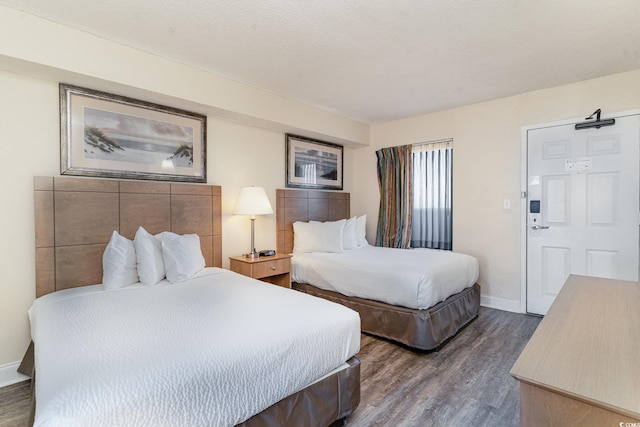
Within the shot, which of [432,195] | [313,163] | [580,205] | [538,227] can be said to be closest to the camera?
[580,205]

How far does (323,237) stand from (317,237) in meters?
0.08

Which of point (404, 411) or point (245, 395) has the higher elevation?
point (245, 395)

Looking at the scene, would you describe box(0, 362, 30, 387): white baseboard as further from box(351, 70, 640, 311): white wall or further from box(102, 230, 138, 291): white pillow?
box(351, 70, 640, 311): white wall

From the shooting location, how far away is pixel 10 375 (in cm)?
221

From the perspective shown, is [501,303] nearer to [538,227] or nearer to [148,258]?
[538,227]

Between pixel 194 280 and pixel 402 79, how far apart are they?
8.81 ft

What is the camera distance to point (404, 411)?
75.4 inches

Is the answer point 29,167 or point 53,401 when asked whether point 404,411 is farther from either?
point 29,167

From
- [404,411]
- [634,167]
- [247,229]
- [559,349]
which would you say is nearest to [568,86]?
[634,167]

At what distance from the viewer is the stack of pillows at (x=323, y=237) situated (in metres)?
3.85

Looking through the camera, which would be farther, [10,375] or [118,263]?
[118,263]

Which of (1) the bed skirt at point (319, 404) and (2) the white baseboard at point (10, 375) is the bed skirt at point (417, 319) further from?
(2) the white baseboard at point (10, 375)

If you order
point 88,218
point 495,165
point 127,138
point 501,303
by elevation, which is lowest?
point 501,303

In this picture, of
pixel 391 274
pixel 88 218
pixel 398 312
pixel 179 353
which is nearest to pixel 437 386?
pixel 398 312
